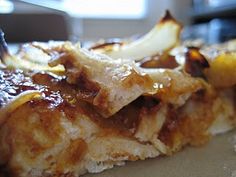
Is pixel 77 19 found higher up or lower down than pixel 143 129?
lower down

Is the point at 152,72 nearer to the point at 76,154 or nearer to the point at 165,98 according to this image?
the point at 165,98

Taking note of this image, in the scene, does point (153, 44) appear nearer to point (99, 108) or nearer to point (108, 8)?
point (99, 108)

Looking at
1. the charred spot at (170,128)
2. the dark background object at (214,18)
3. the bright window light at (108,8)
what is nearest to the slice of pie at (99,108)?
the charred spot at (170,128)

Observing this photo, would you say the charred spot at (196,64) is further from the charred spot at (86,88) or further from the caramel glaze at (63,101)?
the charred spot at (86,88)

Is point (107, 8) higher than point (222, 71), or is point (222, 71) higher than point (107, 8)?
point (222, 71)

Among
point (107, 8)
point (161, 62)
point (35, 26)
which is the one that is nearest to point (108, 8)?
point (107, 8)

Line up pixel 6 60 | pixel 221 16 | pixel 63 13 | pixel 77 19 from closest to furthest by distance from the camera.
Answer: pixel 6 60
pixel 63 13
pixel 221 16
pixel 77 19

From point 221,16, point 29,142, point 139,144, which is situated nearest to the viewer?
point 29,142

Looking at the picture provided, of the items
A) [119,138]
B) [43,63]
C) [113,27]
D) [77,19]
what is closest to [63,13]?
[77,19]
